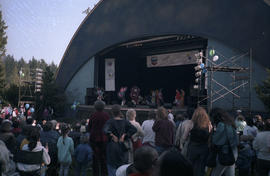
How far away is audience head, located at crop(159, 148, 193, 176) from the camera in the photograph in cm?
139

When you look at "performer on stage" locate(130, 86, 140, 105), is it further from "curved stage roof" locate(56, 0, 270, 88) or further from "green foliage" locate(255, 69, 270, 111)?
"green foliage" locate(255, 69, 270, 111)

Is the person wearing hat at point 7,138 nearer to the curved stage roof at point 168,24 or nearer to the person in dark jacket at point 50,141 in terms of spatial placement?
the person in dark jacket at point 50,141

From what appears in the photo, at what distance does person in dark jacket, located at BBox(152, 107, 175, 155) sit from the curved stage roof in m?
8.84

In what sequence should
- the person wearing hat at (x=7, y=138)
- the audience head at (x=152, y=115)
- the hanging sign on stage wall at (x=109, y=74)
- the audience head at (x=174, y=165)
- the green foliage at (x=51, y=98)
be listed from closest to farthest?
the audience head at (x=174, y=165)
the person wearing hat at (x=7, y=138)
the audience head at (x=152, y=115)
the green foliage at (x=51, y=98)
the hanging sign on stage wall at (x=109, y=74)

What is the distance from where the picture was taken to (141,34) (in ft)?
54.2

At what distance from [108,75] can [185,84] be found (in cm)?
635

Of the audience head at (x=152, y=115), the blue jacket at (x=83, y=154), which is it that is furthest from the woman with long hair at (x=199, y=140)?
the blue jacket at (x=83, y=154)

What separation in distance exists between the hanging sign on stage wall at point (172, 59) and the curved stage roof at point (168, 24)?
2.45 m

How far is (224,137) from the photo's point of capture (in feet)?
12.0

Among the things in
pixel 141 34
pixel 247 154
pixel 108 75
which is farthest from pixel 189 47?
pixel 247 154

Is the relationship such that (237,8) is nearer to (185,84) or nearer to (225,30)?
(225,30)

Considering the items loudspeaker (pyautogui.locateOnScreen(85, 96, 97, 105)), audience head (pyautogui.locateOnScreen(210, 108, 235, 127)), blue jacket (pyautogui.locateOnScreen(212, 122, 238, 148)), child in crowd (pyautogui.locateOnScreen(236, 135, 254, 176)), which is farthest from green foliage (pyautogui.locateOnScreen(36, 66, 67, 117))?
blue jacket (pyautogui.locateOnScreen(212, 122, 238, 148))

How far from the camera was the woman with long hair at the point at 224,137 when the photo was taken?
12.0ft

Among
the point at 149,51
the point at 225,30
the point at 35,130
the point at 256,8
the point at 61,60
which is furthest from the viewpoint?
the point at 61,60
